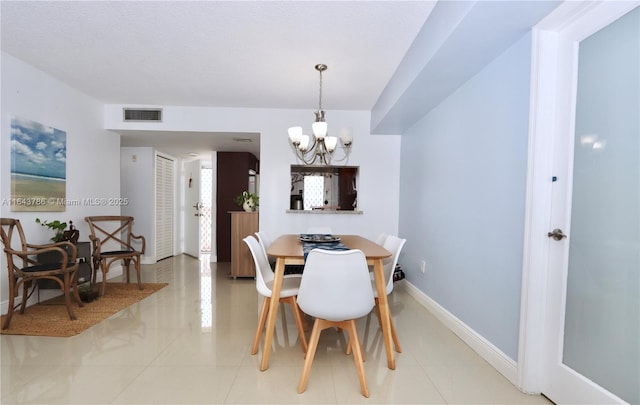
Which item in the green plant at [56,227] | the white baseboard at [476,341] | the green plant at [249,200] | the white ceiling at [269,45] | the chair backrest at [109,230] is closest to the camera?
the white baseboard at [476,341]

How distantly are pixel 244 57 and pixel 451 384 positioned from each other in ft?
9.50

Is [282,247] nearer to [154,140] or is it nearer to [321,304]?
[321,304]

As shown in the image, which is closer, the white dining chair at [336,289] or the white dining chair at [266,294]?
the white dining chair at [336,289]

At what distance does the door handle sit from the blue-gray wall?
0.15 m

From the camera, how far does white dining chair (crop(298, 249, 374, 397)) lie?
1.52 meters

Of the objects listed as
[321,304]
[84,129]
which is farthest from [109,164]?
[321,304]

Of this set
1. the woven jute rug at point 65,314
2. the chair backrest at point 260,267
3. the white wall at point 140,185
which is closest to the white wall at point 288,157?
the white wall at point 140,185

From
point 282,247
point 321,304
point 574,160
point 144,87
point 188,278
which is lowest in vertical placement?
point 188,278

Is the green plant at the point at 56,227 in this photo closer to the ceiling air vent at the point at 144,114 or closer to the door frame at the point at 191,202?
the ceiling air vent at the point at 144,114

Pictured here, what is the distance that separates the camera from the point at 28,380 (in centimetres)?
165

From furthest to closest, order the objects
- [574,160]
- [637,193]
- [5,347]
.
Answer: [5,347], [574,160], [637,193]

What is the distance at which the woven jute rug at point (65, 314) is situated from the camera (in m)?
2.28

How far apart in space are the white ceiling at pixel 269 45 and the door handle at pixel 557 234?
1139 millimetres

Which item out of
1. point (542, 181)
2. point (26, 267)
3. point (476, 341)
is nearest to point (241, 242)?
point (26, 267)
